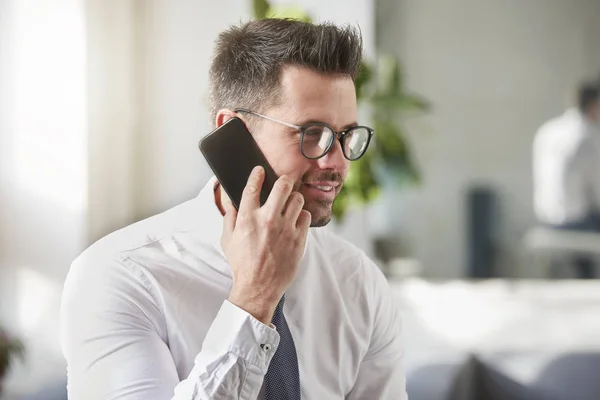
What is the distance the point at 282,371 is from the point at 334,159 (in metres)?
0.30

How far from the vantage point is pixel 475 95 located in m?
2.82

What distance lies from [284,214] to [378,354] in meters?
0.41

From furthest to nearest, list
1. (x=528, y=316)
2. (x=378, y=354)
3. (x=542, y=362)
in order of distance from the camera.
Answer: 1. (x=528, y=316)
2. (x=542, y=362)
3. (x=378, y=354)

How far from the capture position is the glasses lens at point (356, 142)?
3.29 ft

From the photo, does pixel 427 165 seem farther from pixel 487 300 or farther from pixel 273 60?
pixel 273 60

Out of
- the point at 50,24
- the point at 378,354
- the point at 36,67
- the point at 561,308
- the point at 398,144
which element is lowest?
the point at 561,308

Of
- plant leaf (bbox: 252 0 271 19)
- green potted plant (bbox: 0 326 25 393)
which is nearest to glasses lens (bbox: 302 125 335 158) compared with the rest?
plant leaf (bbox: 252 0 271 19)

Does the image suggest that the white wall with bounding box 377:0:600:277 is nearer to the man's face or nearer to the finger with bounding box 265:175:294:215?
the man's face

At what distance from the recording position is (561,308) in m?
2.72

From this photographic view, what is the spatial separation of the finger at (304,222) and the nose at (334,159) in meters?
0.09

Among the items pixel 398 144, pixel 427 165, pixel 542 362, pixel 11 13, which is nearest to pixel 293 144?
pixel 542 362

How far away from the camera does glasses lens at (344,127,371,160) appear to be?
100 cm

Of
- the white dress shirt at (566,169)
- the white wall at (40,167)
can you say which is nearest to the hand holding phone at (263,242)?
the white wall at (40,167)

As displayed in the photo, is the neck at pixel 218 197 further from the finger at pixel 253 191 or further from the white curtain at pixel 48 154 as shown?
the white curtain at pixel 48 154
